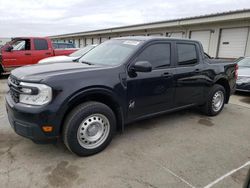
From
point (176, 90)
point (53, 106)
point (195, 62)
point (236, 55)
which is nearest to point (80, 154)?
point (53, 106)

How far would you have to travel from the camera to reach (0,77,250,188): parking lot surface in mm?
2461

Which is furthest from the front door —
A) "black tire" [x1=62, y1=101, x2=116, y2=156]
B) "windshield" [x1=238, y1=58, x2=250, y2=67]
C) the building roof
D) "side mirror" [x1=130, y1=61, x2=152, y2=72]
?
the building roof

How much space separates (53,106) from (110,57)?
4.77 ft

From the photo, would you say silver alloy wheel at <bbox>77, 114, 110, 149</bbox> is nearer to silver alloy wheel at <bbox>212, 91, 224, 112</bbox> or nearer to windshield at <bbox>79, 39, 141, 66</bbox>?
windshield at <bbox>79, 39, 141, 66</bbox>

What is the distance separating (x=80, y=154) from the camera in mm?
2887

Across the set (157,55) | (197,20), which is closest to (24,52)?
(157,55)

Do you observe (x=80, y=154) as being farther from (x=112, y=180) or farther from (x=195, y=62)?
(x=195, y=62)

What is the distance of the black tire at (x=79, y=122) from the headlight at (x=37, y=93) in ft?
1.30

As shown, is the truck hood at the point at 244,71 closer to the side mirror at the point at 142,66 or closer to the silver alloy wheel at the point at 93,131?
the side mirror at the point at 142,66

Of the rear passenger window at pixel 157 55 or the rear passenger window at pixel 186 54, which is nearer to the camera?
the rear passenger window at pixel 157 55

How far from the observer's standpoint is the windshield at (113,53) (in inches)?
133

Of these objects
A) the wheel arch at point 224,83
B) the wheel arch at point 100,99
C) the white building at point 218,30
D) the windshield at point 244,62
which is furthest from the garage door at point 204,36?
the wheel arch at point 100,99

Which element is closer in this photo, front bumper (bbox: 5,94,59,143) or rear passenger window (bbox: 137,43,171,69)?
front bumper (bbox: 5,94,59,143)

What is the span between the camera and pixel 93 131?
3.00 meters
